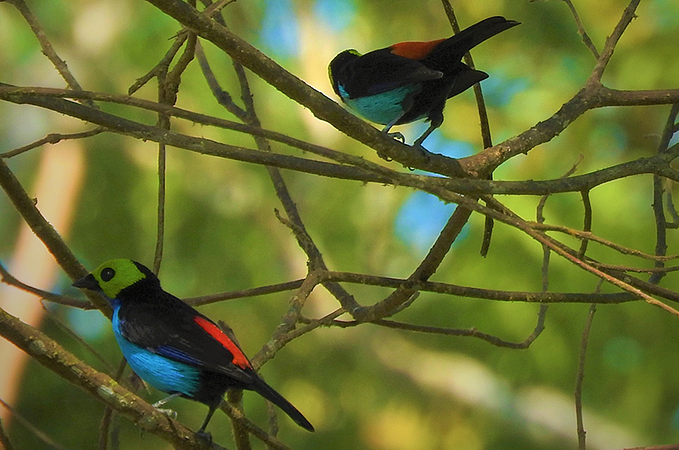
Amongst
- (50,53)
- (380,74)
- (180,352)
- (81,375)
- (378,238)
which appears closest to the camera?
(81,375)

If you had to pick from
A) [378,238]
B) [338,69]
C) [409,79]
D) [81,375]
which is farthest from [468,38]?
[378,238]

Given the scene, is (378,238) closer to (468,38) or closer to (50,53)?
(468,38)

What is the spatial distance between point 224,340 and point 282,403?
0.22 m

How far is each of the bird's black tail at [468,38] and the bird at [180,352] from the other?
2.47 feet

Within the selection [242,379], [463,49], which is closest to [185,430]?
[242,379]

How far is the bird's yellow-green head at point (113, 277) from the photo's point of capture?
1570 mm

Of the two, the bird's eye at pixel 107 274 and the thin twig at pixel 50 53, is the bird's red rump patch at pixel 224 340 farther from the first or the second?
the thin twig at pixel 50 53

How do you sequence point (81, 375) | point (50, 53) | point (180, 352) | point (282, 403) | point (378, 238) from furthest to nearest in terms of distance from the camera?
point (378, 238) < point (50, 53) < point (180, 352) < point (282, 403) < point (81, 375)

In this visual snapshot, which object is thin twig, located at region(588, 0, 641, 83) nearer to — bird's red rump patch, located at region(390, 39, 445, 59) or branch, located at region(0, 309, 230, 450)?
bird's red rump patch, located at region(390, 39, 445, 59)

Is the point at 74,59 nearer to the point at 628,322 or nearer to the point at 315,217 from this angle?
the point at 315,217

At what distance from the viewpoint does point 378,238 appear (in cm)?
309

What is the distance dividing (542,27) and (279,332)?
2.33 meters

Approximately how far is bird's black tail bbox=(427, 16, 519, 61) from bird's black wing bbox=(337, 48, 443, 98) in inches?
2.4

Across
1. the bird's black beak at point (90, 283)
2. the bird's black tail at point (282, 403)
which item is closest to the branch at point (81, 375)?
the bird's black tail at point (282, 403)
